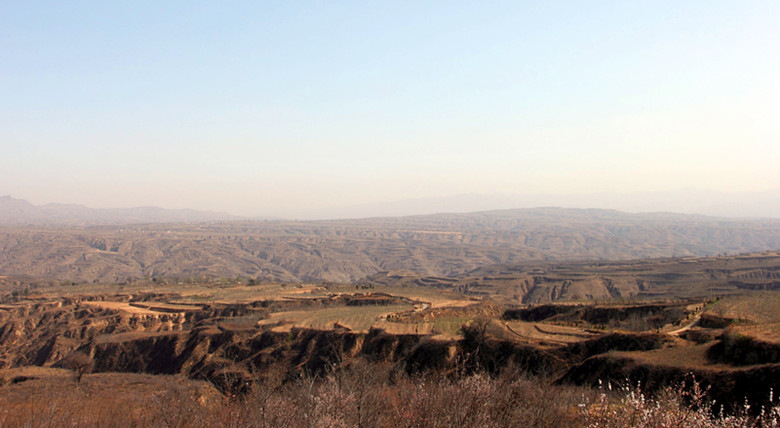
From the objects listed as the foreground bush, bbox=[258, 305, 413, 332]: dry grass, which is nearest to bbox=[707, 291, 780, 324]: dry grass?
the foreground bush

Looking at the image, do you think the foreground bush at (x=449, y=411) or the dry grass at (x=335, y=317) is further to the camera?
the dry grass at (x=335, y=317)

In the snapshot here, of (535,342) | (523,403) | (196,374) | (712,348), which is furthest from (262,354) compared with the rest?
(712,348)

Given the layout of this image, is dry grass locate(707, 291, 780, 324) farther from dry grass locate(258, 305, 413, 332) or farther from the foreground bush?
dry grass locate(258, 305, 413, 332)

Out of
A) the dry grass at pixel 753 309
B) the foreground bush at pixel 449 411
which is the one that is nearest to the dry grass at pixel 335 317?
the foreground bush at pixel 449 411

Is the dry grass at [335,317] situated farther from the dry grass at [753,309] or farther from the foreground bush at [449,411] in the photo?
the dry grass at [753,309]

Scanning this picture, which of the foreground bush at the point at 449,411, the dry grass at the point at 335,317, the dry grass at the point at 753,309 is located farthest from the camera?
the dry grass at the point at 335,317

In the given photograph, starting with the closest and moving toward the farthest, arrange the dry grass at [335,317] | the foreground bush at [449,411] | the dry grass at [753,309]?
the foreground bush at [449,411], the dry grass at [753,309], the dry grass at [335,317]

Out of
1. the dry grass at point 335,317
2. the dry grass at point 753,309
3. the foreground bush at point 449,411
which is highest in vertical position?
the foreground bush at point 449,411

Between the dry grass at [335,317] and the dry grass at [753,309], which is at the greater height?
the dry grass at [753,309]

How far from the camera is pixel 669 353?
27172mm

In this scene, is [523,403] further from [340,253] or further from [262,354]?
[340,253]

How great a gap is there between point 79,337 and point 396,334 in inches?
1566

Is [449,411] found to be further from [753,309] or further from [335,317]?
[335,317]

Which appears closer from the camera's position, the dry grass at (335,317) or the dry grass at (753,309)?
the dry grass at (753,309)
